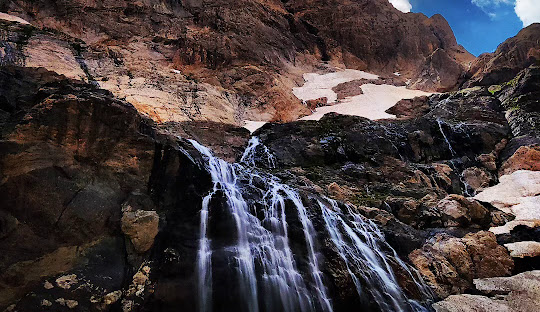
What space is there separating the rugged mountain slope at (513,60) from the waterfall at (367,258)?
25.4 meters

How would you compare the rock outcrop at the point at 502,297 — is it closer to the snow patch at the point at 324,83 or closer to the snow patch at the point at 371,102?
the snow patch at the point at 371,102

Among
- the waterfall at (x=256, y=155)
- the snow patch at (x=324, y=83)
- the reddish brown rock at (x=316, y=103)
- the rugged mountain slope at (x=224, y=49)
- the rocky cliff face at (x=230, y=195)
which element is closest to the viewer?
the rocky cliff face at (x=230, y=195)

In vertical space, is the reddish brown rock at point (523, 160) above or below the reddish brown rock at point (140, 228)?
above

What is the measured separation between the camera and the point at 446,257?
930 centimetres

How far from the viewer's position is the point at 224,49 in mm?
31156

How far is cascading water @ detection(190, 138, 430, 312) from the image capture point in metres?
6.82

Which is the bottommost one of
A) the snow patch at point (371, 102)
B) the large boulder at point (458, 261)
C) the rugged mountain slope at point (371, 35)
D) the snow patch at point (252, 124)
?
the large boulder at point (458, 261)

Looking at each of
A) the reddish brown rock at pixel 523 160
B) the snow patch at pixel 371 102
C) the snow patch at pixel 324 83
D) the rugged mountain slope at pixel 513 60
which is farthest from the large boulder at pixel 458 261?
the rugged mountain slope at pixel 513 60

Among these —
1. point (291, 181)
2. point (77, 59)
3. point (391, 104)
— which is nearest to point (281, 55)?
point (391, 104)

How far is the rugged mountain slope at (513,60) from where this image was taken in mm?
28047

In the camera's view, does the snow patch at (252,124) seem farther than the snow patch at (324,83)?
No

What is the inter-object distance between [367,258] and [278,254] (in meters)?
2.52

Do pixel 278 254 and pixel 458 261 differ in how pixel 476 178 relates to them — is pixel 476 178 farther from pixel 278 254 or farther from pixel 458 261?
pixel 278 254

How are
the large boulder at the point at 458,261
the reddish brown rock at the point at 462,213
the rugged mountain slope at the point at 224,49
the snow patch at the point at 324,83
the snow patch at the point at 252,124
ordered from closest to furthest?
the large boulder at the point at 458,261
the reddish brown rock at the point at 462,213
the rugged mountain slope at the point at 224,49
the snow patch at the point at 252,124
the snow patch at the point at 324,83
